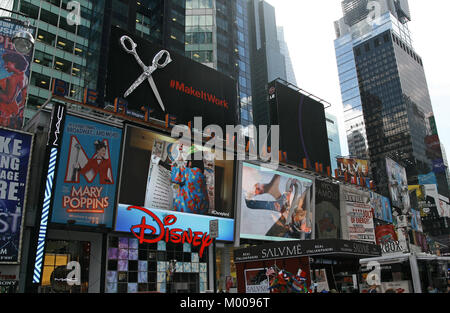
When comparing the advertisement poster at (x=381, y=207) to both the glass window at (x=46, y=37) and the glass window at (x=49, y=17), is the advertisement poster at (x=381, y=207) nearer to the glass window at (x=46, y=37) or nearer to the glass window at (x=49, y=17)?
the glass window at (x=46, y=37)

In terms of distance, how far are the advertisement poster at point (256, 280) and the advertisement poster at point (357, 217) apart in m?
28.6

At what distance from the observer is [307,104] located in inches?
1845

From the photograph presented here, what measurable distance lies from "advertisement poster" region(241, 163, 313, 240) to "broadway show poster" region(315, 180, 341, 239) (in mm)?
2131

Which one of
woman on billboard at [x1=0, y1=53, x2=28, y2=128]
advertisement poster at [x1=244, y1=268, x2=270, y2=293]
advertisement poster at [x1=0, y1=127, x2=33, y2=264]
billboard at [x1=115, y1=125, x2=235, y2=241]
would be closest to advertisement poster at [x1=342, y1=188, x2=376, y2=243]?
billboard at [x1=115, y1=125, x2=235, y2=241]

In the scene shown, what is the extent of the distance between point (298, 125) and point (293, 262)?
2824 centimetres

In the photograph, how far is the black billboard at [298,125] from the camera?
43.0 m

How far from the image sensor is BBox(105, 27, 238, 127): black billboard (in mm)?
31047

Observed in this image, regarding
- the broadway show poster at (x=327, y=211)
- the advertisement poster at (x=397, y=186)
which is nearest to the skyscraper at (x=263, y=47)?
the advertisement poster at (x=397, y=186)

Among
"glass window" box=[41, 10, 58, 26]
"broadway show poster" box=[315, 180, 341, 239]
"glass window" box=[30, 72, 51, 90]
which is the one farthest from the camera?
"glass window" box=[41, 10, 58, 26]

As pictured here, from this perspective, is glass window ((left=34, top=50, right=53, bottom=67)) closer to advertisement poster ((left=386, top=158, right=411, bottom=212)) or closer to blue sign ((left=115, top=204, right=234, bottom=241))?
blue sign ((left=115, top=204, right=234, bottom=241))

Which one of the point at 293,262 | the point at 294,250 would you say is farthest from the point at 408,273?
the point at 294,250

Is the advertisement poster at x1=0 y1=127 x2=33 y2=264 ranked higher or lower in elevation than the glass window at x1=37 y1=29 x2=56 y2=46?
lower

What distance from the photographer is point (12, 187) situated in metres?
22.3
